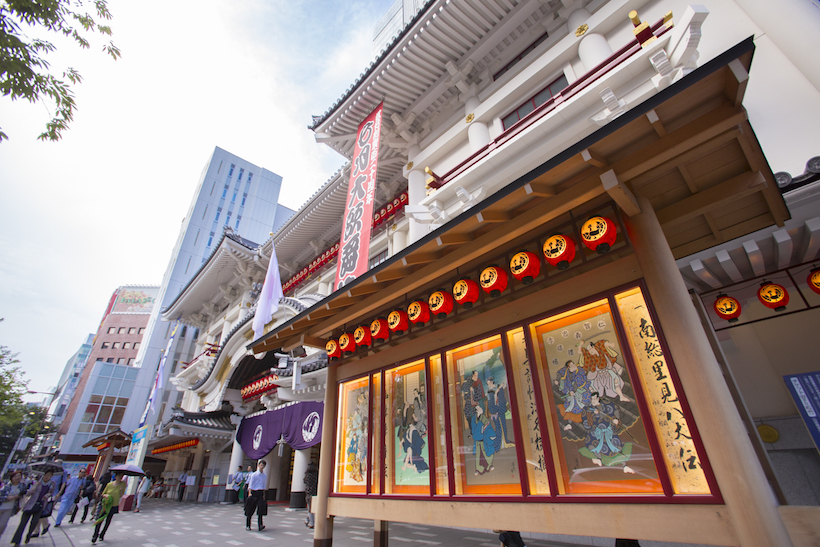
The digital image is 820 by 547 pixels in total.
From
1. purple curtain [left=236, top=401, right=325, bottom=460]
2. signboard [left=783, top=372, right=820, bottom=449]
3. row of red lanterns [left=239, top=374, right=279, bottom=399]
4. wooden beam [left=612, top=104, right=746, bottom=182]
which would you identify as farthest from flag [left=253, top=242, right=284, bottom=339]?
signboard [left=783, top=372, right=820, bottom=449]

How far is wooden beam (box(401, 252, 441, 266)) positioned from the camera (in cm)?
558

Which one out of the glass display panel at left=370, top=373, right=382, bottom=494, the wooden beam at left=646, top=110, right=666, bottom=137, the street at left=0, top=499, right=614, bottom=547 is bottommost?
the street at left=0, top=499, right=614, bottom=547

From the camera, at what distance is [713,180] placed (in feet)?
14.5

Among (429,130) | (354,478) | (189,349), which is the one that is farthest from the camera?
(189,349)

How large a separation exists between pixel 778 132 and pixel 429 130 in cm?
933

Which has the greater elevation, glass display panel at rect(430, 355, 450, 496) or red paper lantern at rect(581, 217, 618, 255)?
red paper lantern at rect(581, 217, 618, 255)

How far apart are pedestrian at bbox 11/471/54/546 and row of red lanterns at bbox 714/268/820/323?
1564 centimetres

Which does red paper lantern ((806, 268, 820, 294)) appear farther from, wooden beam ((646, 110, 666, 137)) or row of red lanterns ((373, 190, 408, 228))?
row of red lanterns ((373, 190, 408, 228))

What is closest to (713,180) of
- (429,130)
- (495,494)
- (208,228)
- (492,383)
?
(492,383)

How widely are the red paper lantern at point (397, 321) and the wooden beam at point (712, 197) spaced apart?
416 cm

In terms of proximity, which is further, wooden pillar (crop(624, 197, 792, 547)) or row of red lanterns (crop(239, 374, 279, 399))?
row of red lanterns (crop(239, 374, 279, 399))

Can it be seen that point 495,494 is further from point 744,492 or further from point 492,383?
point 744,492

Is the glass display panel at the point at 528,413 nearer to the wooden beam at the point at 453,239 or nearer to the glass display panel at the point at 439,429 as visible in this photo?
the glass display panel at the point at 439,429

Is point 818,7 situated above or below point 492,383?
above
